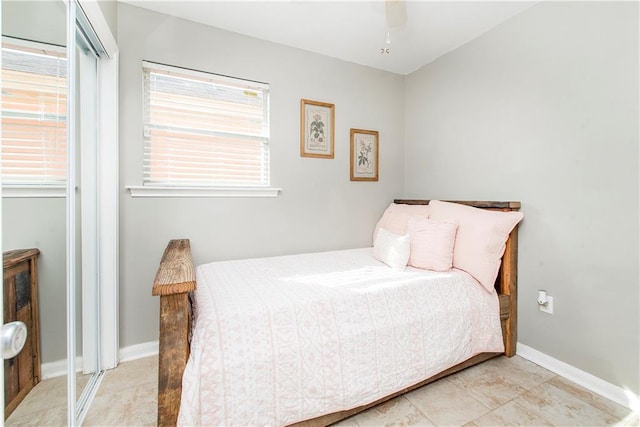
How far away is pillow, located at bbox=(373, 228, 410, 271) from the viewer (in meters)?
2.01

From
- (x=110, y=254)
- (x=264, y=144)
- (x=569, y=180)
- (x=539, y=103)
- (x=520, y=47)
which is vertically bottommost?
(x=110, y=254)

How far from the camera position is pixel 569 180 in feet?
5.91

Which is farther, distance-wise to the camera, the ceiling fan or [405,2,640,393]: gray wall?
the ceiling fan

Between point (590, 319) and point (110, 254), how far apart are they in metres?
3.05

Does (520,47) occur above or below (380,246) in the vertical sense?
above

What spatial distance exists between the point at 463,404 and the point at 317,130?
2276 mm

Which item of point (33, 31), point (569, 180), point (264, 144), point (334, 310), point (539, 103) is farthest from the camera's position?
point (264, 144)

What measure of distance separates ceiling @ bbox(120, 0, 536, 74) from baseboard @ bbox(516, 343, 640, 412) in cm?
243

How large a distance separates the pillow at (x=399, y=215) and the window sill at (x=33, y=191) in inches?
89.4

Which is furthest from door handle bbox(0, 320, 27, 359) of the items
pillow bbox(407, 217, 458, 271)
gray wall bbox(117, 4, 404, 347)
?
pillow bbox(407, 217, 458, 271)

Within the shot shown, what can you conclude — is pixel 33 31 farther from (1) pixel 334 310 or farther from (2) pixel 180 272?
(1) pixel 334 310

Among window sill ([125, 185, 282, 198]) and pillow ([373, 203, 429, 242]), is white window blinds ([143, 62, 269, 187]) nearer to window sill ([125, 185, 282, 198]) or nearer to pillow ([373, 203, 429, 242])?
window sill ([125, 185, 282, 198])

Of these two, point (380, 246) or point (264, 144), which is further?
point (264, 144)

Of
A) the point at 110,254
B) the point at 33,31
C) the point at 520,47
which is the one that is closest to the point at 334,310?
the point at 110,254
